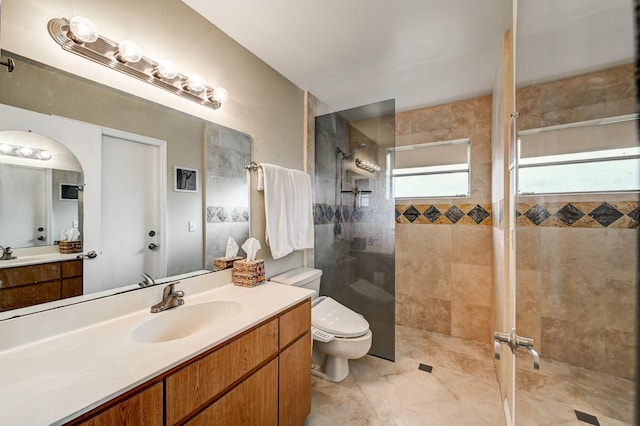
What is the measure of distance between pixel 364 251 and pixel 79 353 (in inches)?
77.2

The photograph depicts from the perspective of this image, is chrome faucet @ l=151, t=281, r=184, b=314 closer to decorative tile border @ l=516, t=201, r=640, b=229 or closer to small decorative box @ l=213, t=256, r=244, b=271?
small decorative box @ l=213, t=256, r=244, b=271

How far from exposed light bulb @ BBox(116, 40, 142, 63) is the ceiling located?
515 millimetres

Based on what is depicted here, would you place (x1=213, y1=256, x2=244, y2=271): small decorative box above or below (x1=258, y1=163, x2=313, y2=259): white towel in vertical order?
below

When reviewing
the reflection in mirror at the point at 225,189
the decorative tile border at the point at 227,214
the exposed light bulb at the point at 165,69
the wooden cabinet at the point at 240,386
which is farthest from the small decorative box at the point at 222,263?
the exposed light bulb at the point at 165,69

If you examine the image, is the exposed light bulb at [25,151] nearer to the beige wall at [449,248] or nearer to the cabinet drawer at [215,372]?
the cabinet drawer at [215,372]

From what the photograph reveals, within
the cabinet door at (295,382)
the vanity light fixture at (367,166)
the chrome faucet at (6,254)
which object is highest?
the vanity light fixture at (367,166)

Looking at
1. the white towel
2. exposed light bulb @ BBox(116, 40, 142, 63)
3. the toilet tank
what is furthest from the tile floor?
exposed light bulb @ BBox(116, 40, 142, 63)

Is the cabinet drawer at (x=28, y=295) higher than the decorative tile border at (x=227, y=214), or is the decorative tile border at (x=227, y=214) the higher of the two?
the decorative tile border at (x=227, y=214)

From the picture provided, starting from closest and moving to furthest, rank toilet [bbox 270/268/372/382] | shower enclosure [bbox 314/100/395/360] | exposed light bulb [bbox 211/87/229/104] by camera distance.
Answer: exposed light bulb [bbox 211/87/229/104] → toilet [bbox 270/268/372/382] → shower enclosure [bbox 314/100/395/360]

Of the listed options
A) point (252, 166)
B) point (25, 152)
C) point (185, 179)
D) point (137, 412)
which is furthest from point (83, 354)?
point (252, 166)

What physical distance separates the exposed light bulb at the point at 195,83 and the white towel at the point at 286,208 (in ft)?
2.01

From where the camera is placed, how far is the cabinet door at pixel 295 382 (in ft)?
4.25

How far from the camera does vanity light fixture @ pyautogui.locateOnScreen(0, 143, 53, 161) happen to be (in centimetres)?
90

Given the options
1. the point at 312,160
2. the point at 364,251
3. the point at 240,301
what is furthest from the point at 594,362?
the point at 312,160
